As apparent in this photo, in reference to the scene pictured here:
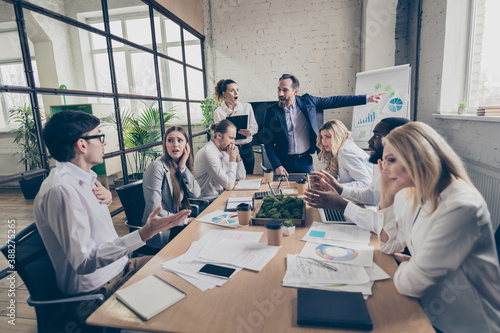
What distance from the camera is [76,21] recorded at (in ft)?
8.02

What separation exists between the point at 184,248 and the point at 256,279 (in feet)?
1.40

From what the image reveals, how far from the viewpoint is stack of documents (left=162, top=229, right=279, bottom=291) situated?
3.50 ft

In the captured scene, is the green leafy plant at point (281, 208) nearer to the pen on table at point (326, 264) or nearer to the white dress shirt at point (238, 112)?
the pen on table at point (326, 264)

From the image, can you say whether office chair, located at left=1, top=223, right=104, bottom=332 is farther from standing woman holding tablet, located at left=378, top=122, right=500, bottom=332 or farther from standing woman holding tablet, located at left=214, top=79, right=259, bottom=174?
standing woman holding tablet, located at left=214, top=79, right=259, bottom=174

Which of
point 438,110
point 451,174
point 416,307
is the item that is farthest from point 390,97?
point 416,307

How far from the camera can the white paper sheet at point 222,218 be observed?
1.57 meters

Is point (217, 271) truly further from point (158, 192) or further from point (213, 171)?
point (213, 171)

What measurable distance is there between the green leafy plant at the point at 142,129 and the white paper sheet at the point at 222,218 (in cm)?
192

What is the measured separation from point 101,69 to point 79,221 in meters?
3.96

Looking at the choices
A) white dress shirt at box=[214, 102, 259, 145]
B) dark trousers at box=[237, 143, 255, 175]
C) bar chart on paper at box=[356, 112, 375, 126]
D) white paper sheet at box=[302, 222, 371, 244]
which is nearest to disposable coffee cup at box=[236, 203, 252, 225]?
white paper sheet at box=[302, 222, 371, 244]

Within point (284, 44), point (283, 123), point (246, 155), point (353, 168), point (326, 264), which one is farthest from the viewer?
point (284, 44)

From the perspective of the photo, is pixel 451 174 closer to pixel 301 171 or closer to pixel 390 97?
pixel 301 171

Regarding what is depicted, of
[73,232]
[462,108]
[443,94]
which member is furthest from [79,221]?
[443,94]

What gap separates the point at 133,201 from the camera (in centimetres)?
192
